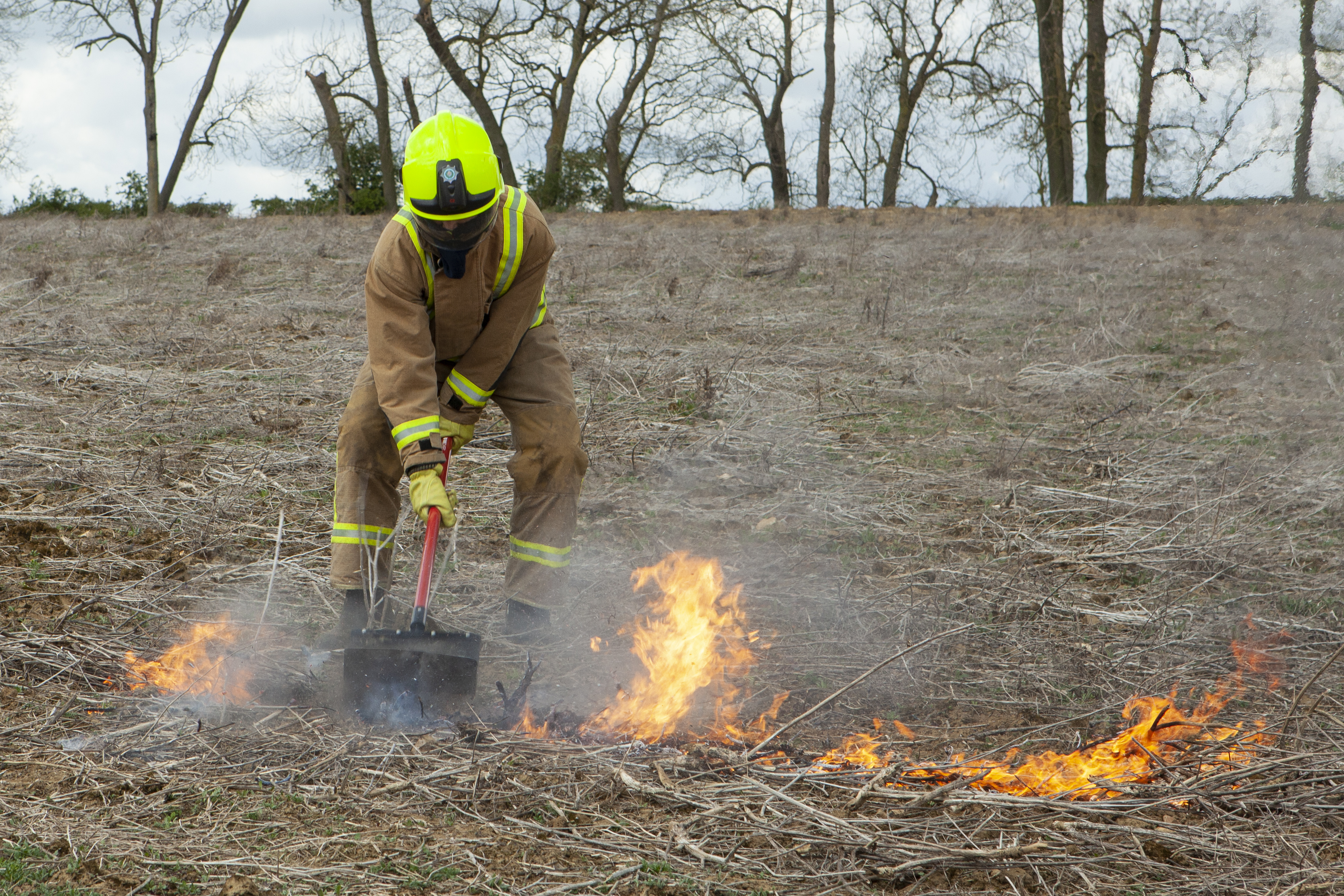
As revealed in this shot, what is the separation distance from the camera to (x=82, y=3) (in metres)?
25.7

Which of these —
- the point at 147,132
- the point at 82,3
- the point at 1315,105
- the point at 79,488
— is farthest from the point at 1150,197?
the point at 82,3

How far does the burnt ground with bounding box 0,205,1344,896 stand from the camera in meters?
2.39

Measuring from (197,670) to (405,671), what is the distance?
0.88 m

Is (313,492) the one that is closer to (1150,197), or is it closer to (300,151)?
(1150,197)

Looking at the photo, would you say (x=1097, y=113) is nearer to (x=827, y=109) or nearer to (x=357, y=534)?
(x=827, y=109)

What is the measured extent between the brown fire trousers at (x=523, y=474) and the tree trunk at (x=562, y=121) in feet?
65.9

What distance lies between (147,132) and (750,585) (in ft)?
86.8

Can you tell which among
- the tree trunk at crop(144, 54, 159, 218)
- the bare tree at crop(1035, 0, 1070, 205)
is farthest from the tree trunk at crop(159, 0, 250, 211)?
the bare tree at crop(1035, 0, 1070, 205)

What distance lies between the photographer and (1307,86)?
17000 mm

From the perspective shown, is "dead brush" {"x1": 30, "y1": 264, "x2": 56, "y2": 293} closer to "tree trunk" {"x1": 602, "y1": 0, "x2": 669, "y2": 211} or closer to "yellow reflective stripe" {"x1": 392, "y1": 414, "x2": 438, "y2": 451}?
"yellow reflective stripe" {"x1": 392, "y1": 414, "x2": 438, "y2": 451}

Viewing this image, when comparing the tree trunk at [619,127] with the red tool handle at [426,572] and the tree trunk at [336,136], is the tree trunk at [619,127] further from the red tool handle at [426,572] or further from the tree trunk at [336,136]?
the red tool handle at [426,572]

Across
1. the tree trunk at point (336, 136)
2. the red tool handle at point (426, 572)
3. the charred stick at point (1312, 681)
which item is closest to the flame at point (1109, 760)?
the charred stick at point (1312, 681)

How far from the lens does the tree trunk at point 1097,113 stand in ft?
60.4

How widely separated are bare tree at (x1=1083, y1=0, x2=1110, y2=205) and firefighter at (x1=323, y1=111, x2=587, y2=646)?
55.7 ft
